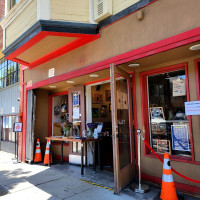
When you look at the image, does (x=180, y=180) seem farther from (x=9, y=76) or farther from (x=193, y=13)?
(x=9, y=76)

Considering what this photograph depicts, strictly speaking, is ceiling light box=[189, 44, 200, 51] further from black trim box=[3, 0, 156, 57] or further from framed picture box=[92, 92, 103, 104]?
framed picture box=[92, 92, 103, 104]

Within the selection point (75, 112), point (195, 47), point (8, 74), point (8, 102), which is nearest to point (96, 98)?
point (75, 112)

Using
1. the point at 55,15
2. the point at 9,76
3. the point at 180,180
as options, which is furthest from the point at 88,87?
the point at 9,76

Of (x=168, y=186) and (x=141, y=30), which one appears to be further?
(x=141, y=30)

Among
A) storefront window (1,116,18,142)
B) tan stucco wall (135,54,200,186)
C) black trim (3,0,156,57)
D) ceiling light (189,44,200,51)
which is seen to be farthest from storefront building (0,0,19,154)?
ceiling light (189,44,200,51)

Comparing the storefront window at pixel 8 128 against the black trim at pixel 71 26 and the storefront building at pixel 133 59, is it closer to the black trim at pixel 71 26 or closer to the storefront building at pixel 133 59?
the storefront building at pixel 133 59

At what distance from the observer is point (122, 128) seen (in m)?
4.17

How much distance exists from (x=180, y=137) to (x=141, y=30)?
2.54 metres

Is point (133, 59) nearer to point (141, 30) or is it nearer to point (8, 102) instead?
point (141, 30)

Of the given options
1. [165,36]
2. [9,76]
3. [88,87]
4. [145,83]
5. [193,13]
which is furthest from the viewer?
[9,76]

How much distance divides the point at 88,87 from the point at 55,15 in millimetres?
2658

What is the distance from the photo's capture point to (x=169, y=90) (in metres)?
4.38

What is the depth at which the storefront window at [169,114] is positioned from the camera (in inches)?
161

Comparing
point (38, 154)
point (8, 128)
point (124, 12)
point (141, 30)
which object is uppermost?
point (124, 12)
